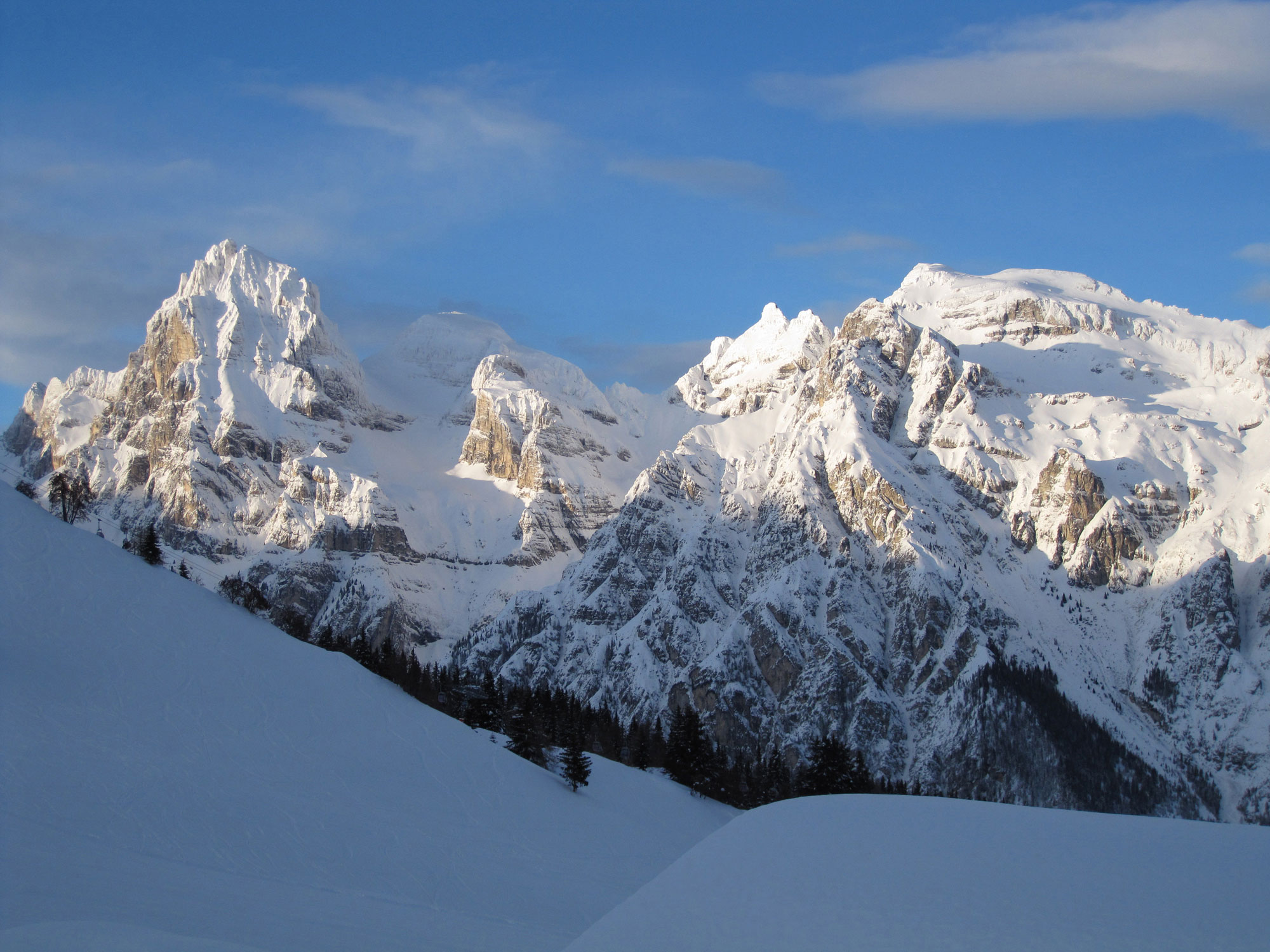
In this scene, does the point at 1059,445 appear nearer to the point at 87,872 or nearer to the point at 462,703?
the point at 462,703

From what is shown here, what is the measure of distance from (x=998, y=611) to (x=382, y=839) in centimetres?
13533

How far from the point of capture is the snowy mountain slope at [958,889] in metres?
20.4

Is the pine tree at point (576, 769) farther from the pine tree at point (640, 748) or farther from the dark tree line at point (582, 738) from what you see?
the pine tree at point (640, 748)

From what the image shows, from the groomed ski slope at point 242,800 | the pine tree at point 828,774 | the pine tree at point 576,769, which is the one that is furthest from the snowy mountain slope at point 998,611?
the pine tree at point 576,769

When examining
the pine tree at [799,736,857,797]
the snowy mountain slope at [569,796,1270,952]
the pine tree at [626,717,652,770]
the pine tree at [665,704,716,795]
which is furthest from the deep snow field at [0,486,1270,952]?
the pine tree at [626,717,652,770]

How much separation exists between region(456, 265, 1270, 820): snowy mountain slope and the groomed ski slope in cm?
8751

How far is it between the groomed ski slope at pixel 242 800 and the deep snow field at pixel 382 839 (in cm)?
14

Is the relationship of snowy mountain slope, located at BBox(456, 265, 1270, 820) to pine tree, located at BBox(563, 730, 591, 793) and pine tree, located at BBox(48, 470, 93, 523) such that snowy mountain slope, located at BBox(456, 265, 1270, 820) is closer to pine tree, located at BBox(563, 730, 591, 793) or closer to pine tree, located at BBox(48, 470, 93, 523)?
pine tree, located at BBox(563, 730, 591, 793)

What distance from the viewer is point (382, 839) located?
42125mm

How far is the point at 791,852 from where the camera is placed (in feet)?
86.3

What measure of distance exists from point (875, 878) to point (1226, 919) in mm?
6602

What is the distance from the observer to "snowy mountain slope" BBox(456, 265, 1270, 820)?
146 meters

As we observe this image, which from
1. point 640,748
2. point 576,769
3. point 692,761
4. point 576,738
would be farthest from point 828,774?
point 576,769

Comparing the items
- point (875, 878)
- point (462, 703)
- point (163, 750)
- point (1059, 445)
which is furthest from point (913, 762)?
point (875, 878)
